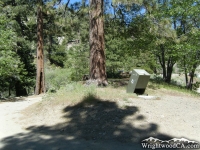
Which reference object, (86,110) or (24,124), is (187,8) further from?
(24,124)

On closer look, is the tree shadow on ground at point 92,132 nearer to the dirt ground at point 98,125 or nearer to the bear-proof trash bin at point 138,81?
the dirt ground at point 98,125

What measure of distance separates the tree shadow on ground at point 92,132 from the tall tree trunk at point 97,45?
304cm

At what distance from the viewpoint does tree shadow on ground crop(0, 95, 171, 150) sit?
4246mm

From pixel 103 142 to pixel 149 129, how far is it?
115 cm

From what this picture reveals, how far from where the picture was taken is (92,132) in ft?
16.2

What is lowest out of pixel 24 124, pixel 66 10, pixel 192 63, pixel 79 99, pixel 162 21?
pixel 24 124

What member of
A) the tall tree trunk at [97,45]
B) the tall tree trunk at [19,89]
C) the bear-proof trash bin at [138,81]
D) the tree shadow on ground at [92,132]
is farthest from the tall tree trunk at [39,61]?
the tree shadow on ground at [92,132]

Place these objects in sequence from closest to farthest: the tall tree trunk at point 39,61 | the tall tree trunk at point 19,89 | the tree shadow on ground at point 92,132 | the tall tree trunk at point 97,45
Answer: the tree shadow on ground at point 92,132, the tall tree trunk at point 97,45, the tall tree trunk at point 39,61, the tall tree trunk at point 19,89

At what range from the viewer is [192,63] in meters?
13.5

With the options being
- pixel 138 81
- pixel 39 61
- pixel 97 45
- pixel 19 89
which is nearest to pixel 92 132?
pixel 138 81

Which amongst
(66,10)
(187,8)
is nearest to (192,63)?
(187,8)

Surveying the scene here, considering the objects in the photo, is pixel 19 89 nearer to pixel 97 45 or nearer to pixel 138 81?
pixel 97 45

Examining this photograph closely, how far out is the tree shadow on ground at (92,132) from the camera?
13.9ft

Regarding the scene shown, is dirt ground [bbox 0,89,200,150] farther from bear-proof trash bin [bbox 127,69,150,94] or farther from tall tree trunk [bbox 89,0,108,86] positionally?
tall tree trunk [bbox 89,0,108,86]
